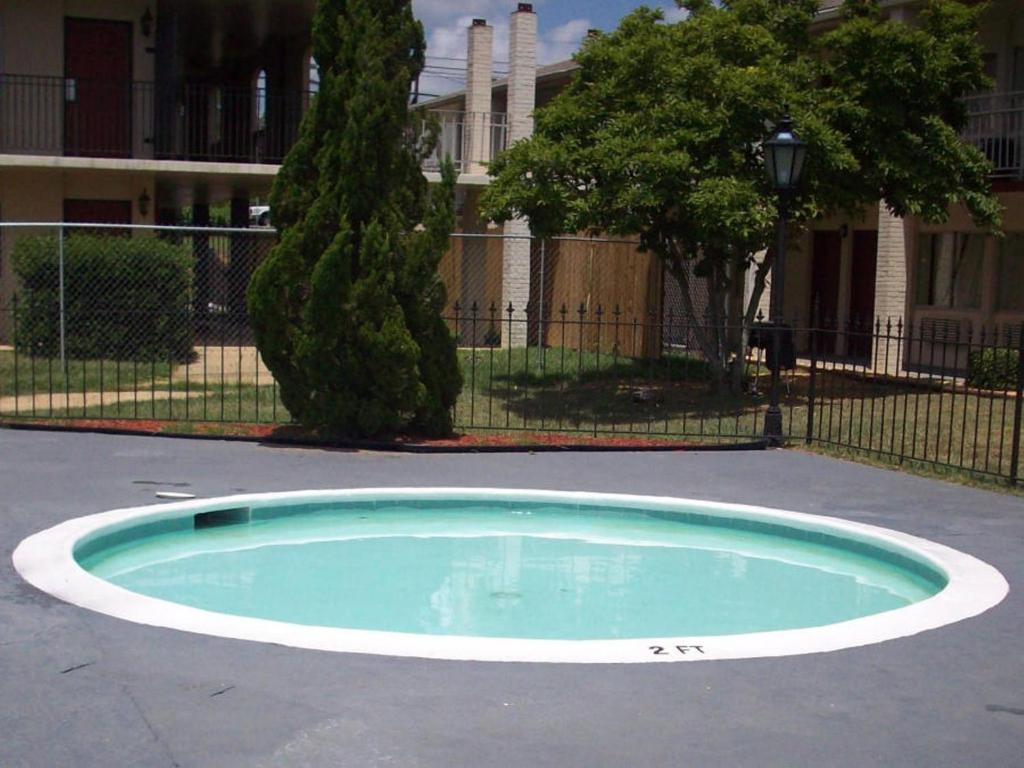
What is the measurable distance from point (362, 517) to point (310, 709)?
219 inches

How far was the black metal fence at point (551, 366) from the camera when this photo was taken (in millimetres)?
15227

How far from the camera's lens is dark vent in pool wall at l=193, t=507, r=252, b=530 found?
404 inches

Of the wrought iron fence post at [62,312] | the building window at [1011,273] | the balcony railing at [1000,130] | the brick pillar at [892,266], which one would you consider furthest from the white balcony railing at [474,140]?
the building window at [1011,273]

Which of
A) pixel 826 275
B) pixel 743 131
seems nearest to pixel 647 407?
pixel 743 131

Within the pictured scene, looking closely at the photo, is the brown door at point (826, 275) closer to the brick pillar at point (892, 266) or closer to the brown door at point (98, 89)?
the brick pillar at point (892, 266)

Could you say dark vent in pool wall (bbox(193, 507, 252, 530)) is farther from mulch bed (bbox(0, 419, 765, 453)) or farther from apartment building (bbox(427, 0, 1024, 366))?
apartment building (bbox(427, 0, 1024, 366))

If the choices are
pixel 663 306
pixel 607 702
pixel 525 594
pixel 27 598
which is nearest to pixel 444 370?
pixel 525 594

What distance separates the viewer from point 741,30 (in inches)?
703

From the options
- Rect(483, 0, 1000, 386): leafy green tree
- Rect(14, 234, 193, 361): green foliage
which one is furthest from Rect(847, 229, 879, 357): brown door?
Rect(14, 234, 193, 361): green foliage

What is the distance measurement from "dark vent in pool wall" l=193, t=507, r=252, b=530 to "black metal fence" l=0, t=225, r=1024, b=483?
149 inches

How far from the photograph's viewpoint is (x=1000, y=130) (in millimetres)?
21609

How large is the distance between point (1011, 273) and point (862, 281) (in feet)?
12.3

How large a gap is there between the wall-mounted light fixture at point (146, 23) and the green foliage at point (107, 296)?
A: 16.1ft

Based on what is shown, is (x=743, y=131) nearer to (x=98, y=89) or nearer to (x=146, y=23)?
(x=146, y=23)
